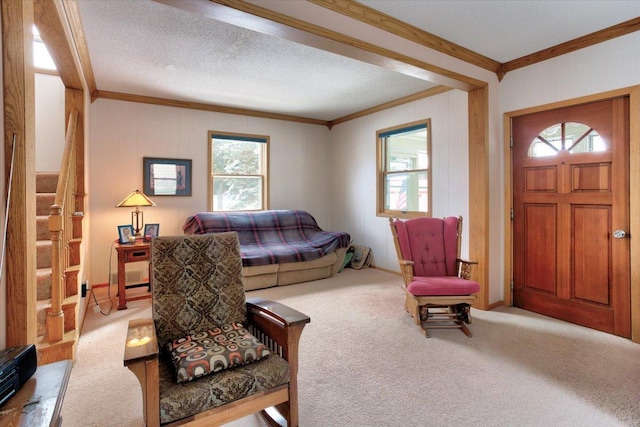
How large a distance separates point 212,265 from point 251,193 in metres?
3.73

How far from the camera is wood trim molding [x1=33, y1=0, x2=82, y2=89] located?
2.06 metres

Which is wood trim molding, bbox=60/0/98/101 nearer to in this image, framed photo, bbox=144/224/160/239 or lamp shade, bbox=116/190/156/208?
lamp shade, bbox=116/190/156/208

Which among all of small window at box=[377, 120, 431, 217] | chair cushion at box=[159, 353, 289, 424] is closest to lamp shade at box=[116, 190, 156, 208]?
chair cushion at box=[159, 353, 289, 424]

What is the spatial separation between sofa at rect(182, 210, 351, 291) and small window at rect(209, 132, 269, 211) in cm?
37

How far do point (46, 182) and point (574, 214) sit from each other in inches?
208

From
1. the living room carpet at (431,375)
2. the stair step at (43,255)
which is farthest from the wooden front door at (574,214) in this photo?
the stair step at (43,255)

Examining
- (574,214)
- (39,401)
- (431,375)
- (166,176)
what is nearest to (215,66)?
(166,176)

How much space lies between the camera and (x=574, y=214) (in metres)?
3.16

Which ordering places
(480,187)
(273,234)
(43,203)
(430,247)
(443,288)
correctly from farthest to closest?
(273,234)
(480,187)
(430,247)
(43,203)
(443,288)

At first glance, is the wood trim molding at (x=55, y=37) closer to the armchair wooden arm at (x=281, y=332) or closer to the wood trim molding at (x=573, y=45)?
the armchair wooden arm at (x=281, y=332)

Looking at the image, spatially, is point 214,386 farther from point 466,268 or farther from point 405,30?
point 405,30

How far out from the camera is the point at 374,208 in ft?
17.9

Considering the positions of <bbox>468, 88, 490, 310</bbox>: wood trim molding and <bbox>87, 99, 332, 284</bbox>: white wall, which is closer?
<bbox>468, 88, 490, 310</bbox>: wood trim molding

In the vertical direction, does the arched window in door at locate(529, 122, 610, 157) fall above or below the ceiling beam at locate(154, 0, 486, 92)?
below
